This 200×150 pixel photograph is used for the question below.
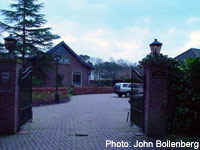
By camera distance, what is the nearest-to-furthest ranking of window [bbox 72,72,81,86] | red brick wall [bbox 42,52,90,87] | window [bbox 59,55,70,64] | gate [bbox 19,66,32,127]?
gate [bbox 19,66,32,127], red brick wall [bbox 42,52,90,87], window [bbox 59,55,70,64], window [bbox 72,72,81,86]

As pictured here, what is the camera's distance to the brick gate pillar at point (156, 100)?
18.5 ft

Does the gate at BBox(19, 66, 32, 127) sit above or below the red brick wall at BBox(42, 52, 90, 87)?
below

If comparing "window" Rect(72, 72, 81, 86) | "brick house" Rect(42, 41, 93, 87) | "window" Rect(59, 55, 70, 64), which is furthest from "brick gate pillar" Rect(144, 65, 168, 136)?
"window" Rect(72, 72, 81, 86)

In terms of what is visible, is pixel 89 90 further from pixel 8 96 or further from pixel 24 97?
pixel 8 96

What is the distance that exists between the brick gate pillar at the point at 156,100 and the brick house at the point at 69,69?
22233 millimetres

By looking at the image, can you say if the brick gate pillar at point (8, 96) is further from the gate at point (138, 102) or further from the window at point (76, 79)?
the window at point (76, 79)

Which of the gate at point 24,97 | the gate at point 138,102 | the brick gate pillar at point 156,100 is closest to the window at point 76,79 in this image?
the gate at point 24,97

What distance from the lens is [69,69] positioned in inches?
1123

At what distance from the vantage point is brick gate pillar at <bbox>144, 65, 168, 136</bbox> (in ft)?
18.5

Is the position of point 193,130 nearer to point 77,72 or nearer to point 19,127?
point 19,127

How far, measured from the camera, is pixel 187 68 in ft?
18.5

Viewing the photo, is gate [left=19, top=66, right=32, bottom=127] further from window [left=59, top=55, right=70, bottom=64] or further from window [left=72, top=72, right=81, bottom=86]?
window [left=72, top=72, right=81, bottom=86]

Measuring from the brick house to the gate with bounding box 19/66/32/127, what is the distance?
19767 millimetres

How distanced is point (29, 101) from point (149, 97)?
14.6 feet
